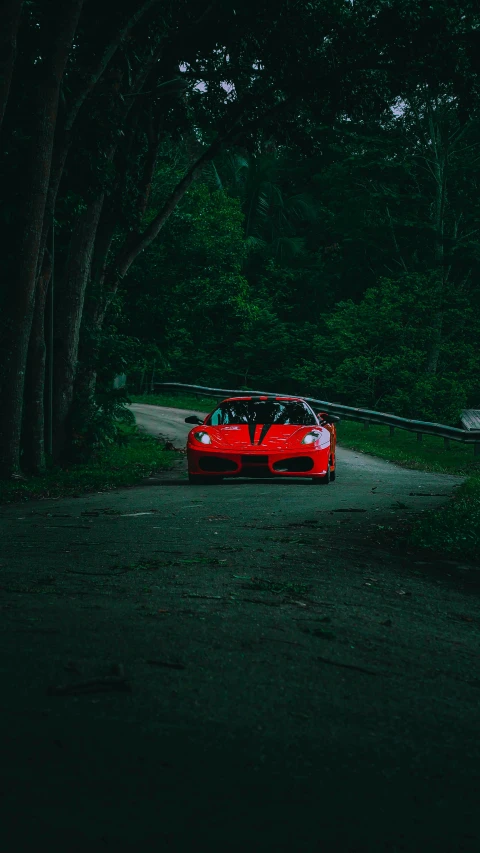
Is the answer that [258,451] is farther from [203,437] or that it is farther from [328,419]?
[328,419]

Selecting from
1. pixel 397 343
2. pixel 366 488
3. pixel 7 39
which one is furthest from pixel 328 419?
pixel 397 343

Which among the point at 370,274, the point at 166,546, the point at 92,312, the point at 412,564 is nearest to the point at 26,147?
the point at 92,312

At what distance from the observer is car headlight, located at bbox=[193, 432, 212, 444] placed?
1583 centimetres

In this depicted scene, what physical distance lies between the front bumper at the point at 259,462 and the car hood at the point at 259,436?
0.11m

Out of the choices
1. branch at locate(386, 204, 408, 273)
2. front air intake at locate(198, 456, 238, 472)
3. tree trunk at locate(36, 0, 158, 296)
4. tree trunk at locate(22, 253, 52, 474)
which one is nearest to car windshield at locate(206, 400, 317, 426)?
front air intake at locate(198, 456, 238, 472)

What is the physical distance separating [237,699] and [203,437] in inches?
457

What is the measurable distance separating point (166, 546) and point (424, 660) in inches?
148

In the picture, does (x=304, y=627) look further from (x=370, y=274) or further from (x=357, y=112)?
(x=370, y=274)

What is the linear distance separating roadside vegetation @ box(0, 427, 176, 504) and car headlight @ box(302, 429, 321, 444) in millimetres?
2951

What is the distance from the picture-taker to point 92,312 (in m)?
21.0

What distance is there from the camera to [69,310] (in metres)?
19.6

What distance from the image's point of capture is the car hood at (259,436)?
15719mm

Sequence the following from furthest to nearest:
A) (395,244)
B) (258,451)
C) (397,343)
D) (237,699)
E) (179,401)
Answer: (395,244), (179,401), (397,343), (258,451), (237,699)

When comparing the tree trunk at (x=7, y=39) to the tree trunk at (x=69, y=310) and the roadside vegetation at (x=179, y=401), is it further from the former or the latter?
the roadside vegetation at (x=179, y=401)
